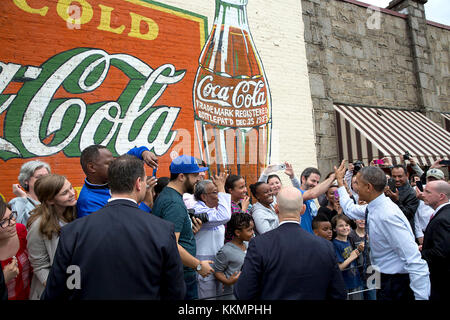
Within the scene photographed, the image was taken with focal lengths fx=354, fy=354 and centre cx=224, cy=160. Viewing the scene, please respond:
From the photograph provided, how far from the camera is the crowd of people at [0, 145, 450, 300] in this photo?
178cm

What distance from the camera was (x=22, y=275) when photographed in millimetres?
2516

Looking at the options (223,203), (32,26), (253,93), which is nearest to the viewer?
(223,203)

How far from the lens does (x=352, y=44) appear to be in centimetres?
920

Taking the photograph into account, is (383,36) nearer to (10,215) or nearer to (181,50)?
(181,50)

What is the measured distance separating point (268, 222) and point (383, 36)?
8.10m

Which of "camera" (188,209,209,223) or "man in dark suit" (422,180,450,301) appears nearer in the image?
"man in dark suit" (422,180,450,301)

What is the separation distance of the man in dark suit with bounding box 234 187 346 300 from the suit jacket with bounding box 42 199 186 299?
1.74 feet

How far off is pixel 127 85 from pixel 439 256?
17.2 feet

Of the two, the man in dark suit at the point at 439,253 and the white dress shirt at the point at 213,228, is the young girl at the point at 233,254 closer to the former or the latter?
the white dress shirt at the point at 213,228

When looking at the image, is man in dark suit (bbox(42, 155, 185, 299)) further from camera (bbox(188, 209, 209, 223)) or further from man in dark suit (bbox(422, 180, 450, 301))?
man in dark suit (bbox(422, 180, 450, 301))

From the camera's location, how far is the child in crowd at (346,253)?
150 inches

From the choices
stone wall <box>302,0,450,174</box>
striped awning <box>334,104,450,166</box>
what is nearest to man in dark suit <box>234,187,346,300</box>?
striped awning <box>334,104,450,166</box>

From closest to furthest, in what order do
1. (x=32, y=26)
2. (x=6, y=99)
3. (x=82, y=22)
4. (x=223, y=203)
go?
(x=223, y=203) → (x=6, y=99) → (x=32, y=26) → (x=82, y=22)

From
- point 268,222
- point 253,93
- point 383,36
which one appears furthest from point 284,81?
point 268,222
